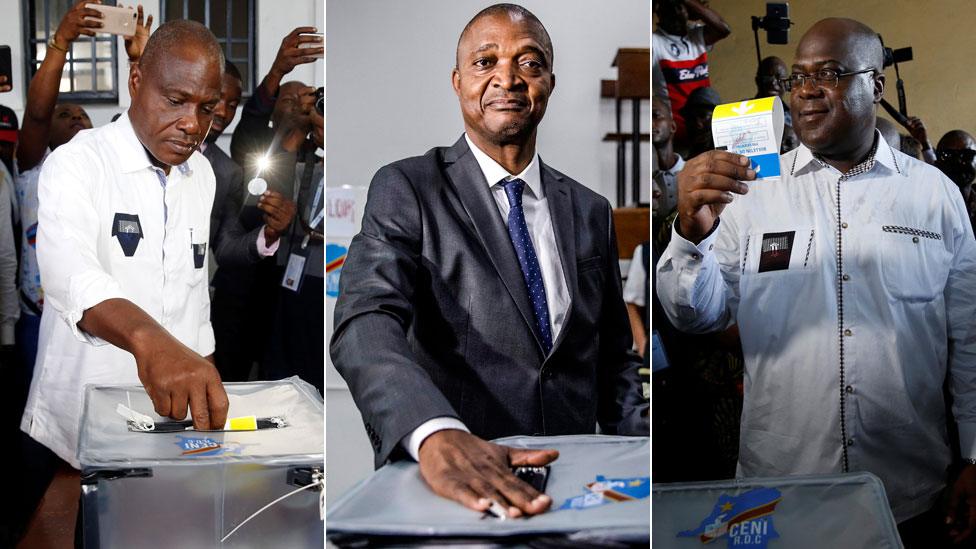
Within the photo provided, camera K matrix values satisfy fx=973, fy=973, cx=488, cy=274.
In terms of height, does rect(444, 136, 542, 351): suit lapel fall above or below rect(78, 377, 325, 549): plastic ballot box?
above

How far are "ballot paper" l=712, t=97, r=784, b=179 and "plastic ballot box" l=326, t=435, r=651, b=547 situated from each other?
0.94 meters

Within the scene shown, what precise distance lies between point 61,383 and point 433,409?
3.66 feet

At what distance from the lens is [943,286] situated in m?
2.53

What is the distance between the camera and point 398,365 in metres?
2.01

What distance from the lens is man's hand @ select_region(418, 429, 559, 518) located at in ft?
6.02

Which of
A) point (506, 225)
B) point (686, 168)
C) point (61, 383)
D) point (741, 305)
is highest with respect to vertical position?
point (686, 168)

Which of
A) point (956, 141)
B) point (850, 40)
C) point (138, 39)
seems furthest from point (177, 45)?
point (956, 141)

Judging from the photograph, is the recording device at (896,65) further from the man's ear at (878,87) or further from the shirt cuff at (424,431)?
the shirt cuff at (424,431)

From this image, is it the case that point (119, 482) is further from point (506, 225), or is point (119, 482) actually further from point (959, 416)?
point (959, 416)

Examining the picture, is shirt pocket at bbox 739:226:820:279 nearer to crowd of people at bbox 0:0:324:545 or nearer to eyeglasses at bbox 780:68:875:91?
eyeglasses at bbox 780:68:875:91

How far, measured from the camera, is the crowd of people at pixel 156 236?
242cm

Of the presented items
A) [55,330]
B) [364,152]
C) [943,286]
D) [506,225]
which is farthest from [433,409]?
[943,286]

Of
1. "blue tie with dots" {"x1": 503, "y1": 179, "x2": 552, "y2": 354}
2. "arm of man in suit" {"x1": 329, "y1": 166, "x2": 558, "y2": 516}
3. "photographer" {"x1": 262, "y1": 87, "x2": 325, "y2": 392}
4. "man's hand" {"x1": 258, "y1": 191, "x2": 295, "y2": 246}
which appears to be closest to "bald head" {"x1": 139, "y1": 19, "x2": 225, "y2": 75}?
"photographer" {"x1": 262, "y1": 87, "x2": 325, "y2": 392}

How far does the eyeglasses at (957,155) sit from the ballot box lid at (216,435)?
1.77m
